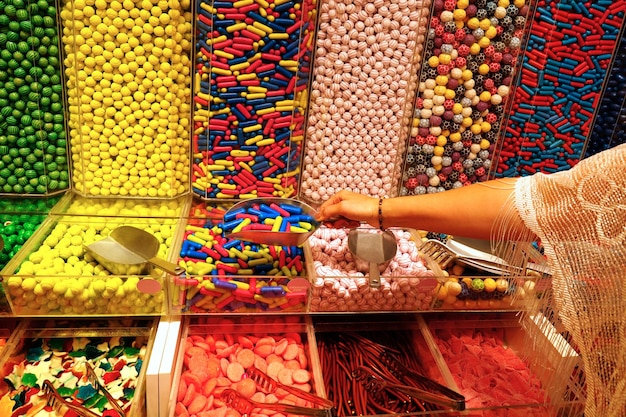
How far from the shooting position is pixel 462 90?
5.83ft

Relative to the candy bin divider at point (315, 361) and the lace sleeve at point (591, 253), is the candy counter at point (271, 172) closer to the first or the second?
the candy bin divider at point (315, 361)

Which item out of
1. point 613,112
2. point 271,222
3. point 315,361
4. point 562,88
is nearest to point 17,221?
point 271,222

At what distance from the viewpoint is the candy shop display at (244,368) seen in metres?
1.43

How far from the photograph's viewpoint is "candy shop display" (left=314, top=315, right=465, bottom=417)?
1.49 metres

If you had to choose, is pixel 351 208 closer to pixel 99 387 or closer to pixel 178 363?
pixel 178 363

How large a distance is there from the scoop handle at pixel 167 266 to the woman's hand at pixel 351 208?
461 millimetres

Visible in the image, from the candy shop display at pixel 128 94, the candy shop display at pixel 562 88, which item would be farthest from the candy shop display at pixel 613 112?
the candy shop display at pixel 128 94

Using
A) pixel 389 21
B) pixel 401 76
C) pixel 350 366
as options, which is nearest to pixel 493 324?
pixel 350 366

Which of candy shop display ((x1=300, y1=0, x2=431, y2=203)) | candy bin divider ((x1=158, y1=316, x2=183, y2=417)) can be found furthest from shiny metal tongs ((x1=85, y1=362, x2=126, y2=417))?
candy shop display ((x1=300, y1=0, x2=431, y2=203))

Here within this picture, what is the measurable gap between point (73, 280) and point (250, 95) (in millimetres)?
793

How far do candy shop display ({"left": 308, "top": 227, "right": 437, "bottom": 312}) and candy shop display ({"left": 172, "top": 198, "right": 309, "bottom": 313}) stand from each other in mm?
57

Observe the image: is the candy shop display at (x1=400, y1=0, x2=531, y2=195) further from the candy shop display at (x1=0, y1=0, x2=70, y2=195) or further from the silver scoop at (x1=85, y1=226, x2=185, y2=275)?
the candy shop display at (x1=0, y1=0, x2=70, y2=195)

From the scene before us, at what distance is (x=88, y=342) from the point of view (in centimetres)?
158

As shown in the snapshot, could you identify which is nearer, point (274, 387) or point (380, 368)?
point (274, 387)
